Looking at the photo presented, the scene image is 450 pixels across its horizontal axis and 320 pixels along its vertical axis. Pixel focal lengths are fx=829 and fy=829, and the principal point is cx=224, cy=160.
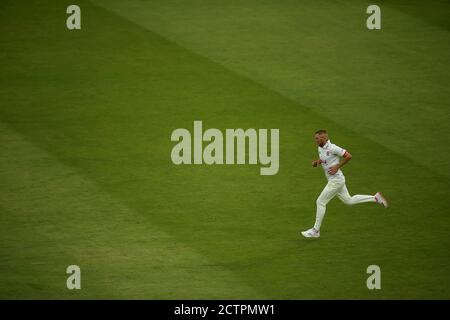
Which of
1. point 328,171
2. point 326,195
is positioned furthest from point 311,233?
point 328,171

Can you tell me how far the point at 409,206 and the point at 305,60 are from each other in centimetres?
591

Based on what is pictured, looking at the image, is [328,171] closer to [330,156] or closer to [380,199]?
[330,156]

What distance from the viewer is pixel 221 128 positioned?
643 inches

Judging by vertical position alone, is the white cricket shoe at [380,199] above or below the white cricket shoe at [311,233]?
above

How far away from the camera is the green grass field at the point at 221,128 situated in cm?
1206

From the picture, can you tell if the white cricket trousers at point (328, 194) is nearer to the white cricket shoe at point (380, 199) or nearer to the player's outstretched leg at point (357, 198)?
the player's outstretched leg at point (357, 198)

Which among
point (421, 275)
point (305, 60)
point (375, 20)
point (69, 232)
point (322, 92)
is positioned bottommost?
point (421, 275)

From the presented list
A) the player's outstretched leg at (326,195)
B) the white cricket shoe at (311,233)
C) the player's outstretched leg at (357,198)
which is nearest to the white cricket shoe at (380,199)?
the player's outstretched leg at (357,198)

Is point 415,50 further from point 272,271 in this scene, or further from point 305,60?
point 272,271

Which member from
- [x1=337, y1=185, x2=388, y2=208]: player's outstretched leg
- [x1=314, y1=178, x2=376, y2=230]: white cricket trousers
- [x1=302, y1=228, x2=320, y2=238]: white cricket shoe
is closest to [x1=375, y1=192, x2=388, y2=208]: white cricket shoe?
[x1=337, y1=185, x2=388, y2=208]: player's outstretched leg

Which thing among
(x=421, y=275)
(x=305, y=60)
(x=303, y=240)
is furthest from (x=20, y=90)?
(x=421, y=275)

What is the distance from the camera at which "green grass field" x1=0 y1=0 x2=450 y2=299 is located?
12.1m

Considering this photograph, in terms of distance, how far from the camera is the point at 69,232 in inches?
516

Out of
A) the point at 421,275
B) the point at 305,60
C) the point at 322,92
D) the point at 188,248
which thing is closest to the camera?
the point at 421,275
